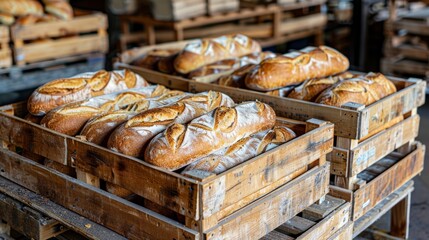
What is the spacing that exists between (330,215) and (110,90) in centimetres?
134

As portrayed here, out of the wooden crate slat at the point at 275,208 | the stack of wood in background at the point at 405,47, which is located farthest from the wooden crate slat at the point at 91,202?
the stack of wood in background at the point at 405,47

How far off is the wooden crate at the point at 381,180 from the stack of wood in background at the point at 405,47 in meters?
3.70

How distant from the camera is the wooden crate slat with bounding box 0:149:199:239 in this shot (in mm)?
2238

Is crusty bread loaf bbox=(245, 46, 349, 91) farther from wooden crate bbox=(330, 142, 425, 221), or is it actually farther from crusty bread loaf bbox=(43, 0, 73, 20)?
crusty bread loaf bbox=(43, 0, 73, 20)

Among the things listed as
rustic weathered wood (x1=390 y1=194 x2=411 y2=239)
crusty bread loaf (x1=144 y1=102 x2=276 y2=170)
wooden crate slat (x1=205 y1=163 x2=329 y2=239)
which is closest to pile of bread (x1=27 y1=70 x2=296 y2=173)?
crusty bread loaf (x1=144 y1=102 x2=276 y2=170)

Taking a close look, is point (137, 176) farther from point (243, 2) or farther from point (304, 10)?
point (304, 10)

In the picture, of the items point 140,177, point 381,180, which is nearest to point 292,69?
point 381,180

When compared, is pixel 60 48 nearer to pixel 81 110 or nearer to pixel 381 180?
pixel 81 110

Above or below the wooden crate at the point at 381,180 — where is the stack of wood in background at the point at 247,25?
above

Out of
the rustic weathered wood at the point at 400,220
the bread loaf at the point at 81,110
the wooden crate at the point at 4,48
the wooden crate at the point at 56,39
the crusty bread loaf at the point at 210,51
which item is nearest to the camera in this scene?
the bread loaf at the point at 81,110

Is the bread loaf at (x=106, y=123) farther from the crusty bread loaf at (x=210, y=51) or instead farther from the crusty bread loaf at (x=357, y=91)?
the crusty bread loaf at (x=210, y=51)

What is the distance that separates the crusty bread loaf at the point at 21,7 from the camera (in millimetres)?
5496

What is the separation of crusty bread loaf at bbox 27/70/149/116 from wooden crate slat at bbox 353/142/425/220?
1.38 m

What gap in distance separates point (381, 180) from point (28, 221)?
6.01ft
